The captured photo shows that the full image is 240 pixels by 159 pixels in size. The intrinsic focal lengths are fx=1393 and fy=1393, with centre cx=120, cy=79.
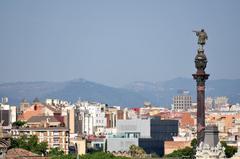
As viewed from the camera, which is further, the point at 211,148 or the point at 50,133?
the point at 50,133

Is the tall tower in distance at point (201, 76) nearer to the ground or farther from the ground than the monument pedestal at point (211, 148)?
farther from the ground

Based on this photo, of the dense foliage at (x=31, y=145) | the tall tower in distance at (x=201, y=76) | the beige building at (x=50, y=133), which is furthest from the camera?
the beige building at (x=50, y=133)

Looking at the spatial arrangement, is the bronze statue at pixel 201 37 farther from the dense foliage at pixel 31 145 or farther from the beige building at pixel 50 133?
the beige building at pixel 50 133

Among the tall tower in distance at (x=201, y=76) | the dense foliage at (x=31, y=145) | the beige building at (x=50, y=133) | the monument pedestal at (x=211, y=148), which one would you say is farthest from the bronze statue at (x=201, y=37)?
the beige building at (x=50, y=133)

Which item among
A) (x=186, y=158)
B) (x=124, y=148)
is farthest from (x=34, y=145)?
(x=124, y=148)

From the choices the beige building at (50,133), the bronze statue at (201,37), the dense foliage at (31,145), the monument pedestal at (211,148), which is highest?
the bronze statue at (201,37)

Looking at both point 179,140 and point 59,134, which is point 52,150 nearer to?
point 59,134

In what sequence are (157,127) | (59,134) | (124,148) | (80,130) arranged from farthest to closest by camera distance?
(80,130) < (157,127) < (124,148) < (59,134)

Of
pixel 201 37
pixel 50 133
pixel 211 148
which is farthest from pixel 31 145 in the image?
pixel 211 148

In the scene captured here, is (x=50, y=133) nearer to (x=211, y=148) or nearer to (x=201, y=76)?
(x=201, y=76)

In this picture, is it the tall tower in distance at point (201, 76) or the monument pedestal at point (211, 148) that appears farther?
the tall tower in distance at point (201, 76)

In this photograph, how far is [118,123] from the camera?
547 ft

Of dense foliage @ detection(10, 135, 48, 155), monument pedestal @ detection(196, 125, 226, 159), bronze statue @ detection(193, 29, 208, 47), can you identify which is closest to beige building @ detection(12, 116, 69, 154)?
dense foliage @ detection(10, 135, 48, 155)

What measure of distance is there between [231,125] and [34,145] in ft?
181
